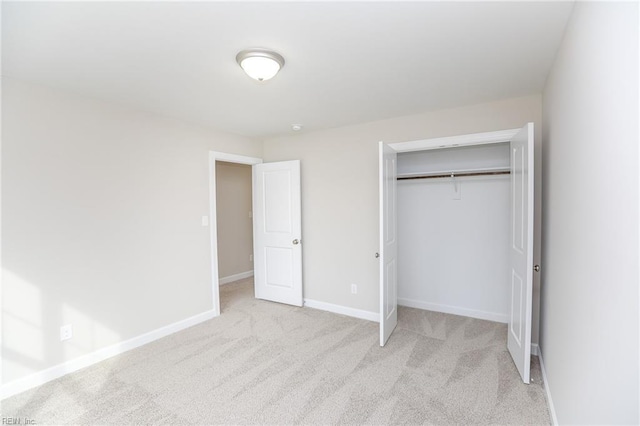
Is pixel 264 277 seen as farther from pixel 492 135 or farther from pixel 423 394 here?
pixel 492 135

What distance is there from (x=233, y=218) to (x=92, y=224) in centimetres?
297

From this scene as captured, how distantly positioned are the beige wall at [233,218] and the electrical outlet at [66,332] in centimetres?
274

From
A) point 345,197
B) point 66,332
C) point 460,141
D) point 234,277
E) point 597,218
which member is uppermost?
point 460,141

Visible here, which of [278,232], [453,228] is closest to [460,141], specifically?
[453,228]

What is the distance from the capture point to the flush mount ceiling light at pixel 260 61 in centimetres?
189

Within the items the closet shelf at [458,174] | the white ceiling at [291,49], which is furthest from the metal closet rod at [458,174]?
the white ceiling at [291,49]

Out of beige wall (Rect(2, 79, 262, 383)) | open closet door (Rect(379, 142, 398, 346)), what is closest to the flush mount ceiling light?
open closet door (Rect(379, 142, 398, 346))

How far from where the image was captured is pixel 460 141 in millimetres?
3051

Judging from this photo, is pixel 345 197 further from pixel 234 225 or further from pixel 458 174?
pixel 234 225

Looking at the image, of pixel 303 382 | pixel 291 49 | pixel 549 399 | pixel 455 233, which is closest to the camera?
pixel 291 49

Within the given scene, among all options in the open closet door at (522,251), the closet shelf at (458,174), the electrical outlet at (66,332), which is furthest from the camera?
the closet shelf at (458,174)

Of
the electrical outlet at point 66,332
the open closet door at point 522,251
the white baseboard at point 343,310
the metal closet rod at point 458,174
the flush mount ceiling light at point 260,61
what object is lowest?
the white baseboard at point 343,310

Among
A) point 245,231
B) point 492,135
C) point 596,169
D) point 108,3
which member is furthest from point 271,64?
point 245,231

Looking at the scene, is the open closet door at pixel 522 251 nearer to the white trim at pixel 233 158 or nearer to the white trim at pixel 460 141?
the white trim at pixel 460 141
